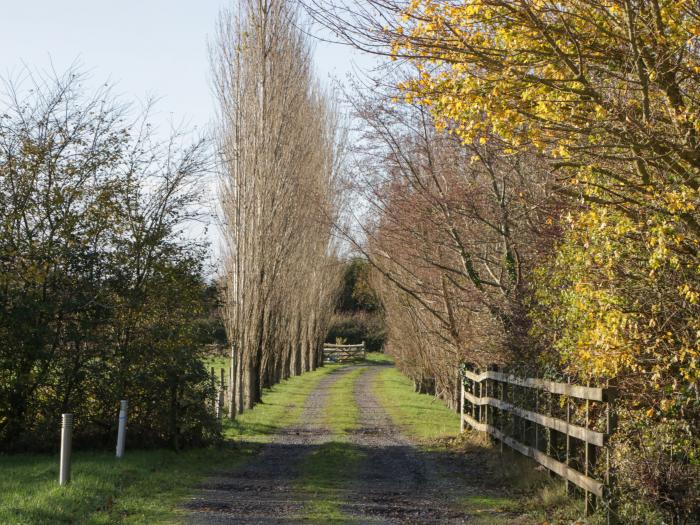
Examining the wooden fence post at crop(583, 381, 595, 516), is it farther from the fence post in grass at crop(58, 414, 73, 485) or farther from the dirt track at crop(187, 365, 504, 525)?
the fence post in grass at crop(58, 414, 73, 485)

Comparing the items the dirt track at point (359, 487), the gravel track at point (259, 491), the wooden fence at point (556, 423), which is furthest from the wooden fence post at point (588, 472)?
the gravel track at point (259, 491)

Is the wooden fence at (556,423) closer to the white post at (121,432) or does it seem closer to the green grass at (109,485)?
the green grass at (109,485)

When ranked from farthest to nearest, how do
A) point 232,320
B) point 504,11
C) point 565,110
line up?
point 232,320, point 565,110, point 504,11

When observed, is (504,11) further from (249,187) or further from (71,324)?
(249,187)

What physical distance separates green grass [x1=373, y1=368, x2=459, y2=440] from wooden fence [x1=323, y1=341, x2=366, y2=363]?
2415 centimetres

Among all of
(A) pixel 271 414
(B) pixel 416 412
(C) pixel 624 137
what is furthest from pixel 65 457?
(B) pixel 416 412

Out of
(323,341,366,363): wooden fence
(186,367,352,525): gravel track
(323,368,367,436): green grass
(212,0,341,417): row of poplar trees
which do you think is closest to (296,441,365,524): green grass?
(186,367,352,525): gravel track

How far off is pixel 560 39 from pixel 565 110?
2.41 ft

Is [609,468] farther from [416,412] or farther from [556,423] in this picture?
[416,412]

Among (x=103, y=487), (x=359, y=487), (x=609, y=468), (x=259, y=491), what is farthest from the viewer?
(x=359, y=487)

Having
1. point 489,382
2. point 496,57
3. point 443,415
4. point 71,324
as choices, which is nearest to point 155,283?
point 71,324

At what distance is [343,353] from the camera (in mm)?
63219

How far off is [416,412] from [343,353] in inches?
1527

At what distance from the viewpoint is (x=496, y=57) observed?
8047mm
